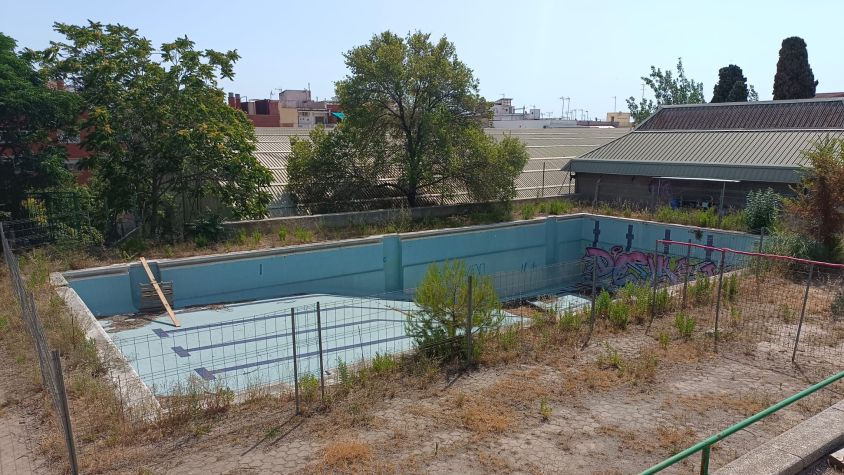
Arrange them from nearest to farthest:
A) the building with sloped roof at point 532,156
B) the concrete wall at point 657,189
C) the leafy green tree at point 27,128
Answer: the leafy green tree at point 27,128 < the concrete wall at point 657,189 < the building with sloped roof at point 532,156

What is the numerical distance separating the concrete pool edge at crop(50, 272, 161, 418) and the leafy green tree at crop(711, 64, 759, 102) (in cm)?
4563

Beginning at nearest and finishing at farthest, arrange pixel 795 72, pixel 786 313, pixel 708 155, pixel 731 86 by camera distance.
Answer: pixel 786 313
pixel 708 155
pixel 795 72
pixel 731 86

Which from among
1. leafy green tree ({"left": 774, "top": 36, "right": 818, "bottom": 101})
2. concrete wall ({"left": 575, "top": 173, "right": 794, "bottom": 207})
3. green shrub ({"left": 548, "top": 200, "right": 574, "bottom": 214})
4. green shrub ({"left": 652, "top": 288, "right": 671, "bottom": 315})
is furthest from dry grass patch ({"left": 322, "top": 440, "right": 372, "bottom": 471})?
leafy green tree ({"left": 774, "top": 36, "right": 818, "bottom": 101})

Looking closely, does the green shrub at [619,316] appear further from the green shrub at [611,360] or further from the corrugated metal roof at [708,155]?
the corrugated metal roof at [708,155]

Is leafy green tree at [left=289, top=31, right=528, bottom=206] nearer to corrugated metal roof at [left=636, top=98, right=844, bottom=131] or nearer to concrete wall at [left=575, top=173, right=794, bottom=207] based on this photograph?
concrete wall at [left=575, top=173, right=794, bottom=207]

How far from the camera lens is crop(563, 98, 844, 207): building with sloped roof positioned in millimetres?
21266

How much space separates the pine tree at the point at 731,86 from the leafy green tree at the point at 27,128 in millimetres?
43344

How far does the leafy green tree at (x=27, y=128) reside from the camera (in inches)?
642

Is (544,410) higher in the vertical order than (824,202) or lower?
lower

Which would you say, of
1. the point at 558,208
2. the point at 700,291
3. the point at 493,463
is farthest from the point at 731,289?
the point at 558,208

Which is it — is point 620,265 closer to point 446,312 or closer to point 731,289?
point 731,289

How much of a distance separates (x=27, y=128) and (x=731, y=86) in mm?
45920

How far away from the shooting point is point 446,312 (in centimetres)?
920

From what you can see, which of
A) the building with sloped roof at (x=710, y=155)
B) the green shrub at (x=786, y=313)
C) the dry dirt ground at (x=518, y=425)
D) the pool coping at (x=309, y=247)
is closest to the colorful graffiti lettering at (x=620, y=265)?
the pool coping at (x=309, y=247)
